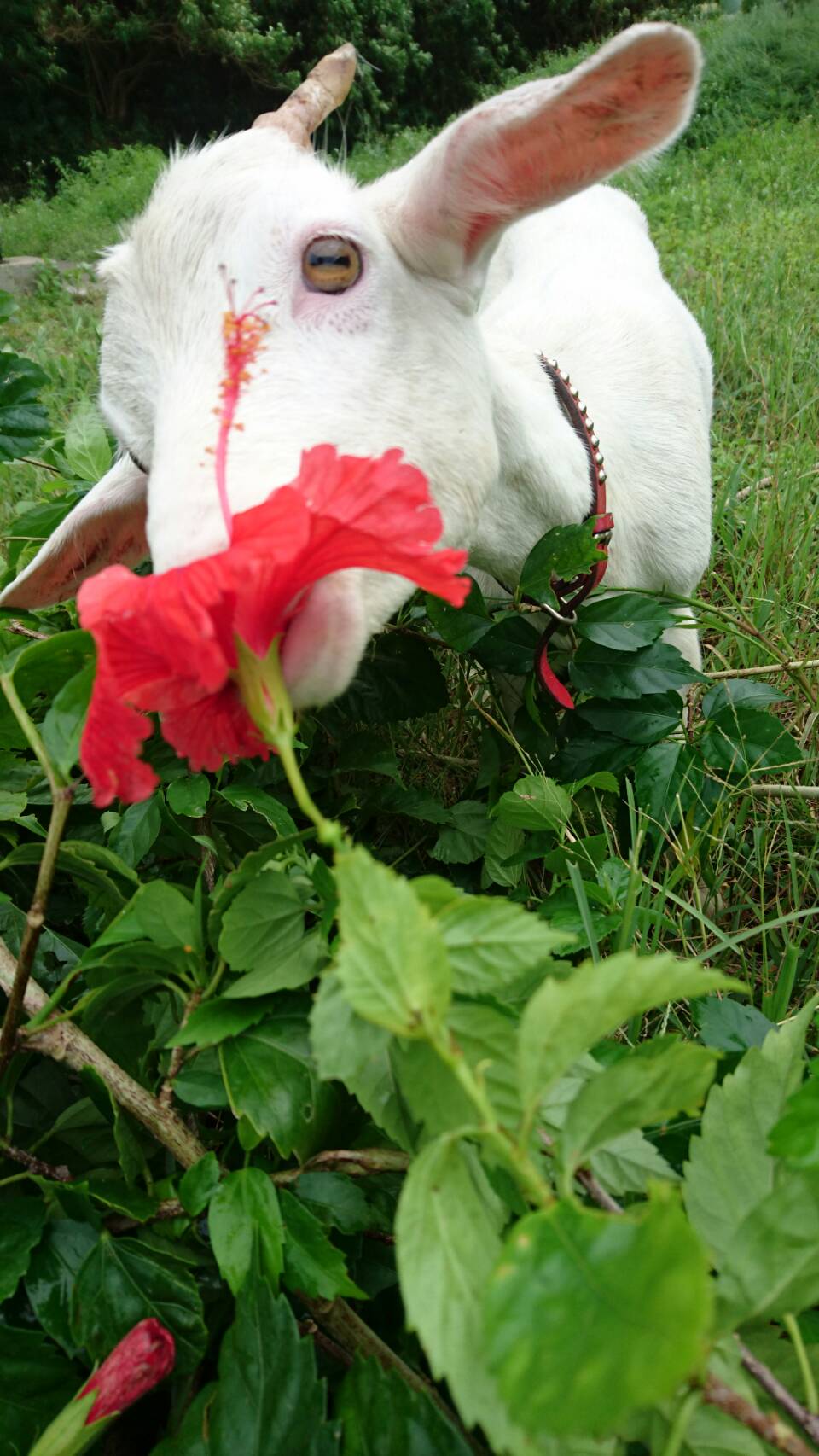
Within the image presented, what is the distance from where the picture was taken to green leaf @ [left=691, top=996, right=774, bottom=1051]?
0.72 meters

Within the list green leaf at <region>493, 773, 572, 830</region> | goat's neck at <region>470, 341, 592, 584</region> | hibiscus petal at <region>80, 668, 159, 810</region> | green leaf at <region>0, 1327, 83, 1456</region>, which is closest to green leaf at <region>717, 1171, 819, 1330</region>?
hibiscus petal at <region>80, 668, 159, 810</region>

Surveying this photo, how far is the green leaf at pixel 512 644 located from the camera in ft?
4.43

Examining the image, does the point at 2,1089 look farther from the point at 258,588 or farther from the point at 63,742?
the point at 258,588

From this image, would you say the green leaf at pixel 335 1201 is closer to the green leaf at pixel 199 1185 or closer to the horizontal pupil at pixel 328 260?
the green leaf at pixel 199 1185

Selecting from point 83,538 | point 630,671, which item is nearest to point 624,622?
point 630,671

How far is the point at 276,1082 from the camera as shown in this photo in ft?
1.90

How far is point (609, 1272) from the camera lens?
1.05 feet

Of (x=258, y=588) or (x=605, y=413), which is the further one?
(x=605, y=413)

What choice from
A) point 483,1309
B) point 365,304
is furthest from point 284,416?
point 483,1309

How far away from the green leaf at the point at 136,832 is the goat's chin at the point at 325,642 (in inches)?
9.3

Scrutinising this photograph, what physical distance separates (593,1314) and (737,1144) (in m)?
0.21

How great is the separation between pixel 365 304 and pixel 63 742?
80 cm

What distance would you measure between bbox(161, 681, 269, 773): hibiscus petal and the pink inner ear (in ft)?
2.74

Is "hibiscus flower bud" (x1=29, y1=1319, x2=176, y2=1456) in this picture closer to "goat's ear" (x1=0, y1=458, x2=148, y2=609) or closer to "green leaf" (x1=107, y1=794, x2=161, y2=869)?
"green leaf" (x1=107, y1=794, x2=161, y2=869)
